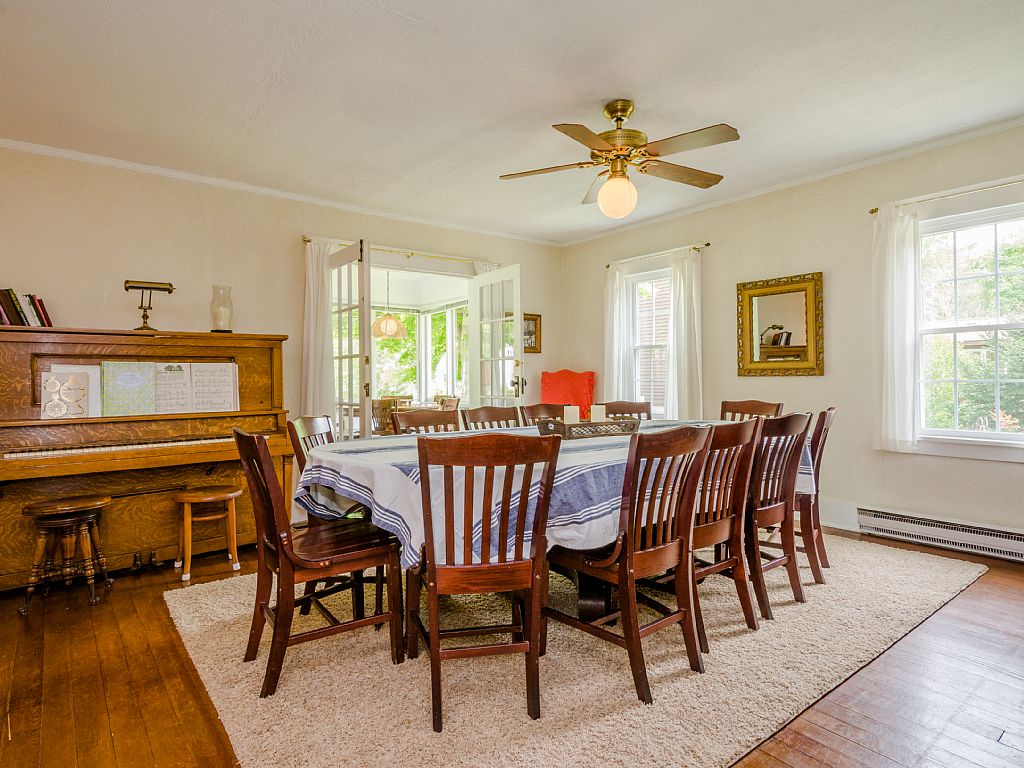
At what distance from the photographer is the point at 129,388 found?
3504mm

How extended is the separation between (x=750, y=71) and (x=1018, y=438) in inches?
108

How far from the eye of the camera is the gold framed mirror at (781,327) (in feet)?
14.3

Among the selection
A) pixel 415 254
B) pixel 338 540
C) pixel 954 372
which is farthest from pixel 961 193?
pixel 338 540

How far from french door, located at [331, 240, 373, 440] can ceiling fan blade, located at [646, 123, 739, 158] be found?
7.41 feet

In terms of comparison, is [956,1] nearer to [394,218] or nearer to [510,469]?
[510,469]

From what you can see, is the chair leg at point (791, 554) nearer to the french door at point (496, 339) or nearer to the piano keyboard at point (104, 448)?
the french door at point (496, 339)

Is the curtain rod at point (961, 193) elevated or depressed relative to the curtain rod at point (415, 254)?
depressed

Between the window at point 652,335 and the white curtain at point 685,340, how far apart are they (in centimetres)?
15

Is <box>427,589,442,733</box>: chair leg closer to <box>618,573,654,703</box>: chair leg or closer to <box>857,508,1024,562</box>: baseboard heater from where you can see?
<box>618,573,654,703</box>: chair leg

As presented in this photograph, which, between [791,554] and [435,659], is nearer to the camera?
[435,659]

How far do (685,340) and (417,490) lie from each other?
3.75m

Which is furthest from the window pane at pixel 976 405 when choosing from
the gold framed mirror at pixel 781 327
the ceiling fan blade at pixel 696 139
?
the ceiling fan blade at pixel 696 139

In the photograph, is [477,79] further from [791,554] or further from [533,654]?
[791,554]

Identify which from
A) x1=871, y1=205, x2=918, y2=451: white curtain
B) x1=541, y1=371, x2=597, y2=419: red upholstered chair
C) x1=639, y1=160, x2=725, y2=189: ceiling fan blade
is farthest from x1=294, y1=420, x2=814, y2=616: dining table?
x1=541, y1=371, x2=597, y2=419: red upholstered chair
